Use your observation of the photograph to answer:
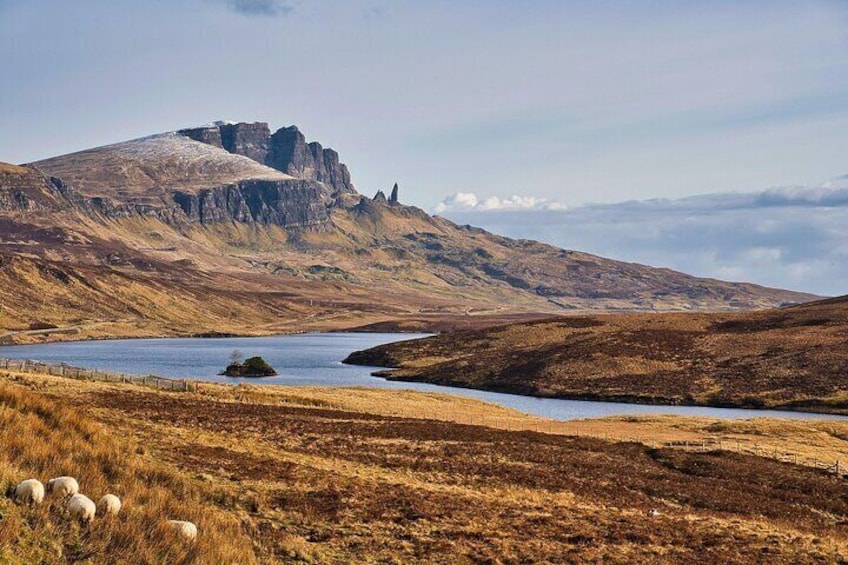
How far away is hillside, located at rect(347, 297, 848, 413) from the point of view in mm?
113875

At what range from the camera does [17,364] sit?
81125 mm

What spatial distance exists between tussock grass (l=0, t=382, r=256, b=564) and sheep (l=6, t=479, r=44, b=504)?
0.19m

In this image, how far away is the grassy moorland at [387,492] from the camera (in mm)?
20316

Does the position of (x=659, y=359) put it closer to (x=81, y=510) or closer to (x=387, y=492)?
(x=387, y=492)

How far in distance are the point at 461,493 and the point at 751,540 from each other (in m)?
10.8

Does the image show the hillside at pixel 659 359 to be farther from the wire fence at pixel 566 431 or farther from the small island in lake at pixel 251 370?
the wire fence at pixel 566 431

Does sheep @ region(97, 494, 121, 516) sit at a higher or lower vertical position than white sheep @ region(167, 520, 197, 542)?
higher

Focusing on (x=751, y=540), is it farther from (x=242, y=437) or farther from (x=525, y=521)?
(x=242, y=437)

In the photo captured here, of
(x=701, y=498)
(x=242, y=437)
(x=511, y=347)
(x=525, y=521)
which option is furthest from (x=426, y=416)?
(x=511, y=347)

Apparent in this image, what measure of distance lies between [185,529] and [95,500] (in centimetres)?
248

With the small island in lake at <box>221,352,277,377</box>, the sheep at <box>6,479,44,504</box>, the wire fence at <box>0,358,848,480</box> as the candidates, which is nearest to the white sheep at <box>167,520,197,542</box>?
the sheep at <box>6,479,44,504</box>

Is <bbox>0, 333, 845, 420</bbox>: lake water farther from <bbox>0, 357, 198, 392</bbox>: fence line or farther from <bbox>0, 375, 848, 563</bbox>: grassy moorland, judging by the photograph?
<bbox>0, 375, 848, 563</bbox>: grassy moorland

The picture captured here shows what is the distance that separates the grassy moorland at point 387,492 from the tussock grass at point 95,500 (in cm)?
5

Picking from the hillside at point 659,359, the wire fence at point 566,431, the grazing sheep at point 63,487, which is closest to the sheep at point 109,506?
the grazing sheep at point 63,487
